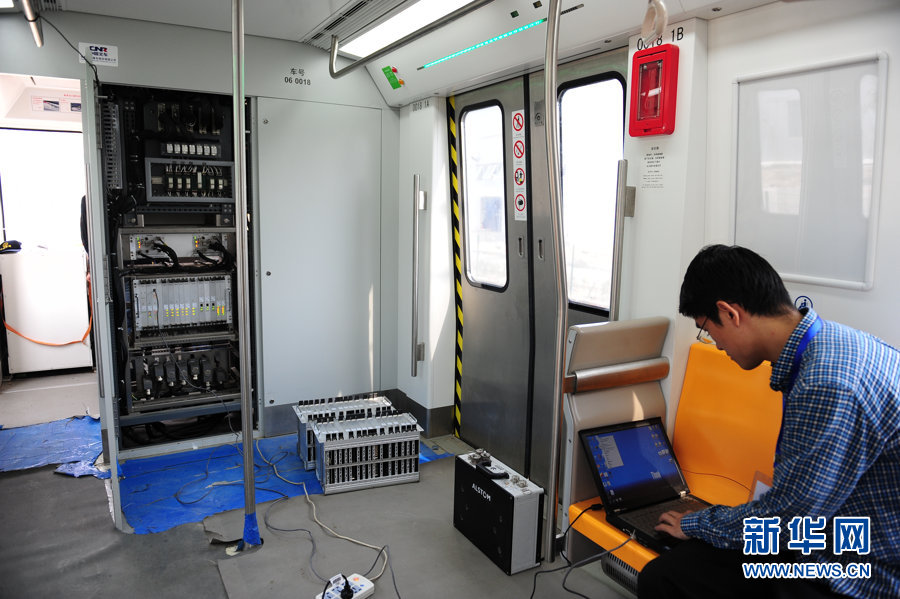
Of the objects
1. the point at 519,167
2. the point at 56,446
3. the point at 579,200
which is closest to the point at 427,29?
the point at 519,167

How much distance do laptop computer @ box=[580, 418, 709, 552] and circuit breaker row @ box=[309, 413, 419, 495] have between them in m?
1.61

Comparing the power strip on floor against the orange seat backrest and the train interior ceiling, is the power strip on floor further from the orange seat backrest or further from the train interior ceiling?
the orange seat backrest

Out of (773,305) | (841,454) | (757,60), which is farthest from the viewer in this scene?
(757,60)

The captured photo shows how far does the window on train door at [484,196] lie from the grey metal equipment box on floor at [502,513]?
1.55m

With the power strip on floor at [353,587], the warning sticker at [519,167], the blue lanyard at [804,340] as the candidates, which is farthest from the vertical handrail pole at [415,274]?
the blue lanyard at [804,340]

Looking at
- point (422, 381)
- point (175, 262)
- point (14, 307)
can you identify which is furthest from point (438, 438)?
point (14, 307)

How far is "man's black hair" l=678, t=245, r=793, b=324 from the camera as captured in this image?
1.92m

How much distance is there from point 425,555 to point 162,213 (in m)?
3.30

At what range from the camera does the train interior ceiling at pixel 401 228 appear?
2598 mm

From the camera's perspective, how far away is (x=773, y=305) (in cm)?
192

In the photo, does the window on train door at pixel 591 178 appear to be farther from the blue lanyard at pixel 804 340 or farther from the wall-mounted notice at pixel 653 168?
the blue lanyard at pixel 804 340

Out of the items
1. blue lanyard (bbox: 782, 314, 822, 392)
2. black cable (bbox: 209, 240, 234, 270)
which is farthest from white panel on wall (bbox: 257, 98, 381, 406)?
blue lanyard (bbox: 782, 314, 822, 392)

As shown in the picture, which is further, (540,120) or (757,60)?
(540,120)

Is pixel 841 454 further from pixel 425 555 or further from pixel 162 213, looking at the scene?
pixel 162 213
